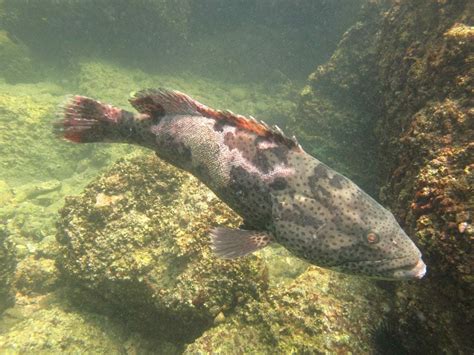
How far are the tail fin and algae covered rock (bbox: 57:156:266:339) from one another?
1.23 m

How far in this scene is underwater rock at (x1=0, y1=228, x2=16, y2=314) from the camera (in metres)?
5.36

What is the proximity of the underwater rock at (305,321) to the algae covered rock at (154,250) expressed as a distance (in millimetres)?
234

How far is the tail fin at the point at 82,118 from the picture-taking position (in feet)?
11.8

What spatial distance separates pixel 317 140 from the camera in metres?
8.96

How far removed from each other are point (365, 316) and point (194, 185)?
8.27ft

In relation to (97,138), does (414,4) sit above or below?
above

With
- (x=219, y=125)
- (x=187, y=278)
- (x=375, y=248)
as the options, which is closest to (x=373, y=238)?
(x=375, y=248)

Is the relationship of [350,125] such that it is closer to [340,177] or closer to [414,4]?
[414,4]

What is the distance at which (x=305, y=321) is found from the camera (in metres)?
3.40

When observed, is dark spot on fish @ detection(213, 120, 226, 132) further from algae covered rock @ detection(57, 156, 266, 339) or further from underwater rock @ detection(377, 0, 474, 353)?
underwater rock @ detection(377, 0, 474, 353)

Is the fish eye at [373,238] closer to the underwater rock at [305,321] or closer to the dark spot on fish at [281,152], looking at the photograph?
the dark spot on fish at [281,152]

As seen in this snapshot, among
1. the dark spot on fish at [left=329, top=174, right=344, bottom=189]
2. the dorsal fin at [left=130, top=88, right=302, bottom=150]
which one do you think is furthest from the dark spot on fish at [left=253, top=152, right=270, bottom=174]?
the dark spot on fish at [left=329, top=174, right=344, bottom=189]

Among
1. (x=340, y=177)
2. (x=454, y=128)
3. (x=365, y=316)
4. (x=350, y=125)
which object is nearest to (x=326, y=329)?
(x=365, y=316)

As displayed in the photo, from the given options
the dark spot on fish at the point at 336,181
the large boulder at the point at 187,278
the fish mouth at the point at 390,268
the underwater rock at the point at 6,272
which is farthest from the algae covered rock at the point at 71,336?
the dark spot on fish at the point at 336,181
